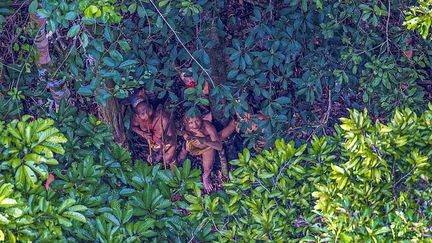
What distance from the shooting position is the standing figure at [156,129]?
22.2 feet

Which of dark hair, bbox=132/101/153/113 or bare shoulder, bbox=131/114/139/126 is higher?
dark hair, bbox=132/101/153/113

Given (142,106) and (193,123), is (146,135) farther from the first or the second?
(193,123)

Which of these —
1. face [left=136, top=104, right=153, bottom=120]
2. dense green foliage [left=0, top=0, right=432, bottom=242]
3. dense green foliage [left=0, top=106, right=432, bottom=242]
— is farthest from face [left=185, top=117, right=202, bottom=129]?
dense green foliage [left=0, top=106, right=432, bottom=242]

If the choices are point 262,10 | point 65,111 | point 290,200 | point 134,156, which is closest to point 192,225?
point 290,200

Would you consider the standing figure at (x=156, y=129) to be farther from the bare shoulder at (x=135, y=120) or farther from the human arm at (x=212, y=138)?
the human arm at (x=212, y=138)

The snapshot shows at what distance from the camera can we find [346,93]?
249 inches

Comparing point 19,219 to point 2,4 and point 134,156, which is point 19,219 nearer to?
point 2,4

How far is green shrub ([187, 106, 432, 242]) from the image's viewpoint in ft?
11.7

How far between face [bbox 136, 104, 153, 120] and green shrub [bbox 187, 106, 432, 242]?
89.2 inches

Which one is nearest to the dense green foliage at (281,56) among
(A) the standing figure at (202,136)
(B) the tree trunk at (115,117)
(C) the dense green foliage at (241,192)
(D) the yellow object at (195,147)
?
(B) the tree trunk at (115,117)

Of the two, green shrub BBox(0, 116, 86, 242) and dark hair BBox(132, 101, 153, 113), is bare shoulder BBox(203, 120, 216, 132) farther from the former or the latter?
green shrub BBox(0, 116, 86, 242)

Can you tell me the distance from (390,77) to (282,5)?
1055 millimetres

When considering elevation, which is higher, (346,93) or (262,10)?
(262,10)

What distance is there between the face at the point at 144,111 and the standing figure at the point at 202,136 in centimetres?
31
